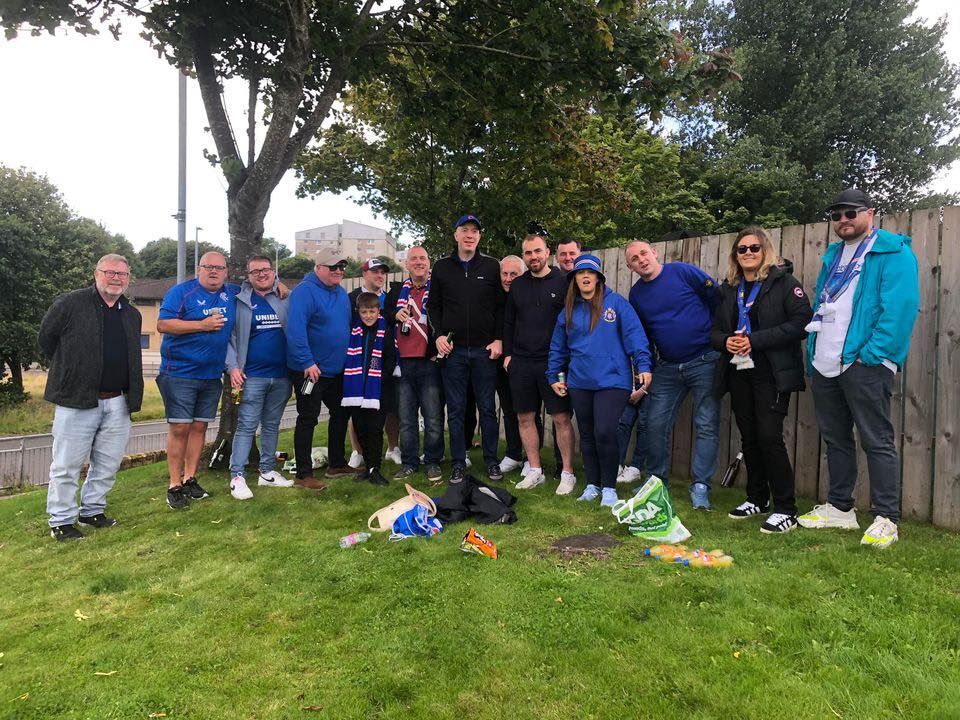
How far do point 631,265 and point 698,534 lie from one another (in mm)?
2244

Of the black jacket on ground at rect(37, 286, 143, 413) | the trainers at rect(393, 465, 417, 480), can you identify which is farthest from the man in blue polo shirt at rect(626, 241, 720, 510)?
the black jacket on ground at rect(37, 286, 143, 413)

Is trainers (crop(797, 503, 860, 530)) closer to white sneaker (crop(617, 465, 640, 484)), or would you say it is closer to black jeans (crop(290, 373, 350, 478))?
white sneaker (crop(617, 465, 640, 484))

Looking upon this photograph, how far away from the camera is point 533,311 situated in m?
5.34

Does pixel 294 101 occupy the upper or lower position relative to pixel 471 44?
lower

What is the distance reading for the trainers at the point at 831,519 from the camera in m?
4.05

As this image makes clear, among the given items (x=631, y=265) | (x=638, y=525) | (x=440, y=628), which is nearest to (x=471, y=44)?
(x=631, y=265)

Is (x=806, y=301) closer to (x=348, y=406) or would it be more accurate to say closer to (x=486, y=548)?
(x=486, y=548)

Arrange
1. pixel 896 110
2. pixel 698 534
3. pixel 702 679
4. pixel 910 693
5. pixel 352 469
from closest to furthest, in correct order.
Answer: pixel 910 693 → pixel 702 679 → pixel 698 534 → pixel 352 469 → pixel 896 110

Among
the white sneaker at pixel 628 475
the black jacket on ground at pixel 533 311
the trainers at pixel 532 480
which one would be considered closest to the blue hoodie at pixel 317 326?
the black jacket on ground at pixel 533 311

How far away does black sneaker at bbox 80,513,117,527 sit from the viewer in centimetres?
494

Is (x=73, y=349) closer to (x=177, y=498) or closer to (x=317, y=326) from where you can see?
(x=177, y=498)

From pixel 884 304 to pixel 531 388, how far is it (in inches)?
108

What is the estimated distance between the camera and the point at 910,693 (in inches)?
89.0

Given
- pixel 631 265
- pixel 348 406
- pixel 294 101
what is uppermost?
pixel 294 101
